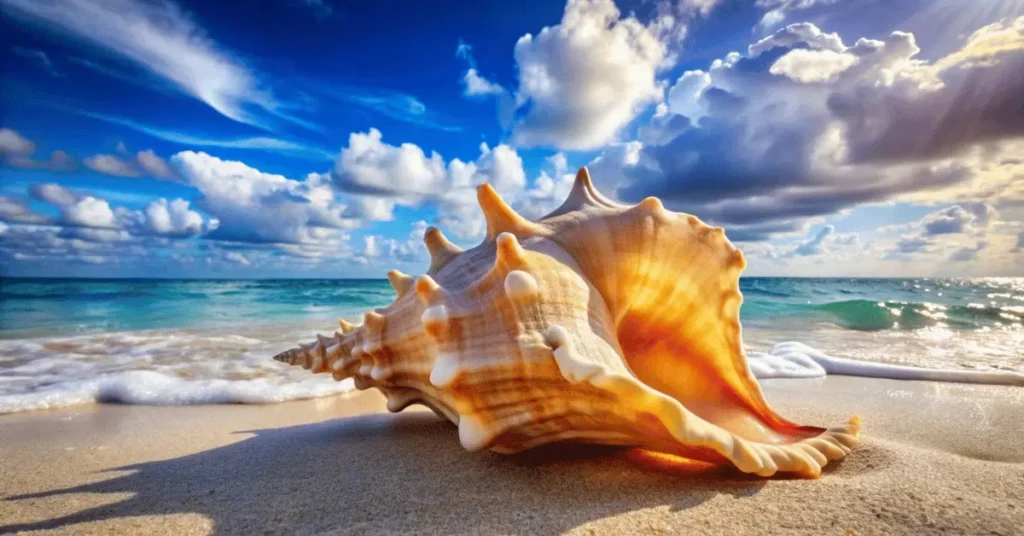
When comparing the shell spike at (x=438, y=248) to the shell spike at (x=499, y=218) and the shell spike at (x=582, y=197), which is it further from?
the shell spike at (x=582, y=197)

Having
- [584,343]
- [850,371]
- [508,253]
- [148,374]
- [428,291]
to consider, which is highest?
[508,253]

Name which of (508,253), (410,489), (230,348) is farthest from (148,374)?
(508,253)

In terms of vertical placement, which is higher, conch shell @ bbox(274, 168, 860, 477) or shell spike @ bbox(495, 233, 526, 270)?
shell spike @ bbox(495, 233, 526, 270)

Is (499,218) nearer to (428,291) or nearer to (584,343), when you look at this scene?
(428,291)

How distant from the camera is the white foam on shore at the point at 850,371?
425 cm

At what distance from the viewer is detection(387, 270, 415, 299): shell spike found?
2.57m

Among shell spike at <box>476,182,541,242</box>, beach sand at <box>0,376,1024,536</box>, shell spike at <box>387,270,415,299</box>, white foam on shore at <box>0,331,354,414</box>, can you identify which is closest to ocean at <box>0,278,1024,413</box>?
white foam on shore at <box>0,331,354,414</box>

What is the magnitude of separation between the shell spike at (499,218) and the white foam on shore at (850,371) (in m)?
3.42

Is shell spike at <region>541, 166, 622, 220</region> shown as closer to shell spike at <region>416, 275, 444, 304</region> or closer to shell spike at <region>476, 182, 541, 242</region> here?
shell spike at <region>476, 182, 541, 242</region>

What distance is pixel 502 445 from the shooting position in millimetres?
1783

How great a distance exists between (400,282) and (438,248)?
0.34 metres

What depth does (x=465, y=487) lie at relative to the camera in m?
1.79

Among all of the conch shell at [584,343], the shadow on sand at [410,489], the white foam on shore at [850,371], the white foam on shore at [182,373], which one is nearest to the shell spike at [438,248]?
the conch shell at [584,343]

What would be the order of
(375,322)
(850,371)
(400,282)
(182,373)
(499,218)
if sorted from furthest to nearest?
(182,373)
(850,371)
(400,282)
(375,322)
(499,218)
